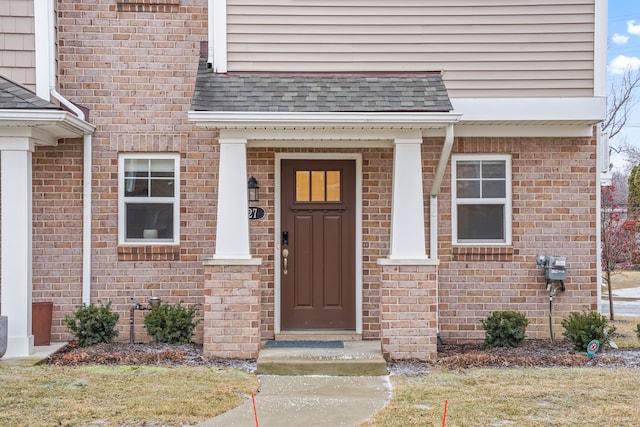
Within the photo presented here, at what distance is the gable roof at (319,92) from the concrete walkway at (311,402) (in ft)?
9.76

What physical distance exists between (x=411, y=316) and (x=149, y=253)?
11.5 feet

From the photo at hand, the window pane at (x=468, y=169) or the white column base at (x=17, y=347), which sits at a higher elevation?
the window pane at (x=468, y=169)

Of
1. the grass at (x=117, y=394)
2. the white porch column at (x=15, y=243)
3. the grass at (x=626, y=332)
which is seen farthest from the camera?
the grass at (x=626, y=332)

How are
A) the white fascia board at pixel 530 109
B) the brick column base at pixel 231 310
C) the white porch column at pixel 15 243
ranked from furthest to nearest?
the white fascia board at pixel 530 109 < the white porch column at pixel 15 243 < the brick column base at pixel 231 310

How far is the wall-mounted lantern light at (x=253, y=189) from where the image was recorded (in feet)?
Result: 29.7

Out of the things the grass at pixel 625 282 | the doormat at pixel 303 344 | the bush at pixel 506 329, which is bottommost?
the grass at pixel 625 282

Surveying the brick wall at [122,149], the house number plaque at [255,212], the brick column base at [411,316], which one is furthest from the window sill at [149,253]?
the brick column base at [411,316]

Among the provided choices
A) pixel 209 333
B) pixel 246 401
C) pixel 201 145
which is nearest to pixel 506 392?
pixel 246 401

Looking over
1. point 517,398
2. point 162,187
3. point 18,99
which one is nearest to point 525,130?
point 517,398

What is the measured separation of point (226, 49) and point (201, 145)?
1290mm

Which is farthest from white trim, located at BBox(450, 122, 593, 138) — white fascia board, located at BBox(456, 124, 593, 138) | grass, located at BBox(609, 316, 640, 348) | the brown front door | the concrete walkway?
the concrete walkway

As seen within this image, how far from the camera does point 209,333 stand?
315 inches

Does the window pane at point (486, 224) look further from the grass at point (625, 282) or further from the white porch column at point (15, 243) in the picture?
the grass at point (625, 282)

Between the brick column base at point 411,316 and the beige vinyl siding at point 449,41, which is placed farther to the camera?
the beige vinyl siding at point 449,41
